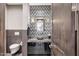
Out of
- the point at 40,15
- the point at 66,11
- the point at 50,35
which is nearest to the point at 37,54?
the point at 50,35

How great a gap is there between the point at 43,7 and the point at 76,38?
39 cm

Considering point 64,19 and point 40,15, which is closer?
point 64,19

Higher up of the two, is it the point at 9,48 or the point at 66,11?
the point at 66,11

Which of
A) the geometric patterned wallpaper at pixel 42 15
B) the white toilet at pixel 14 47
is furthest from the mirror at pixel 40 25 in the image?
the white toilet at pixel 14 47

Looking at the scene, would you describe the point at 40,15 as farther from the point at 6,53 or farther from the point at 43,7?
the point at 6,53

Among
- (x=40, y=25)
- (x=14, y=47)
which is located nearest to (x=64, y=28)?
(x=40, y=25)

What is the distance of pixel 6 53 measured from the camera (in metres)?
0.94

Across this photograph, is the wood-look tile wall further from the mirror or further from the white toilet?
the white toilet

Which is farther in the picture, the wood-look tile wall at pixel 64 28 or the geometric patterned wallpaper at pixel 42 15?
the geometric patterned wallpaper at pixel 42 15

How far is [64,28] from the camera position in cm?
92

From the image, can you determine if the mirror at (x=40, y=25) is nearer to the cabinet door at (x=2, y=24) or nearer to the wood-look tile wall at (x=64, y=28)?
the wood-look tile wall at (x=64, y=28)

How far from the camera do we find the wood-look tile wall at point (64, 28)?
88 centimetres

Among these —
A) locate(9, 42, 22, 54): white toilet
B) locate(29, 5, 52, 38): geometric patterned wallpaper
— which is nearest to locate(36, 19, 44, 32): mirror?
locate(29, 5, 52, 38): geometric patterned wallpaper

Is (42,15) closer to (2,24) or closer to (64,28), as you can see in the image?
(64,28)
